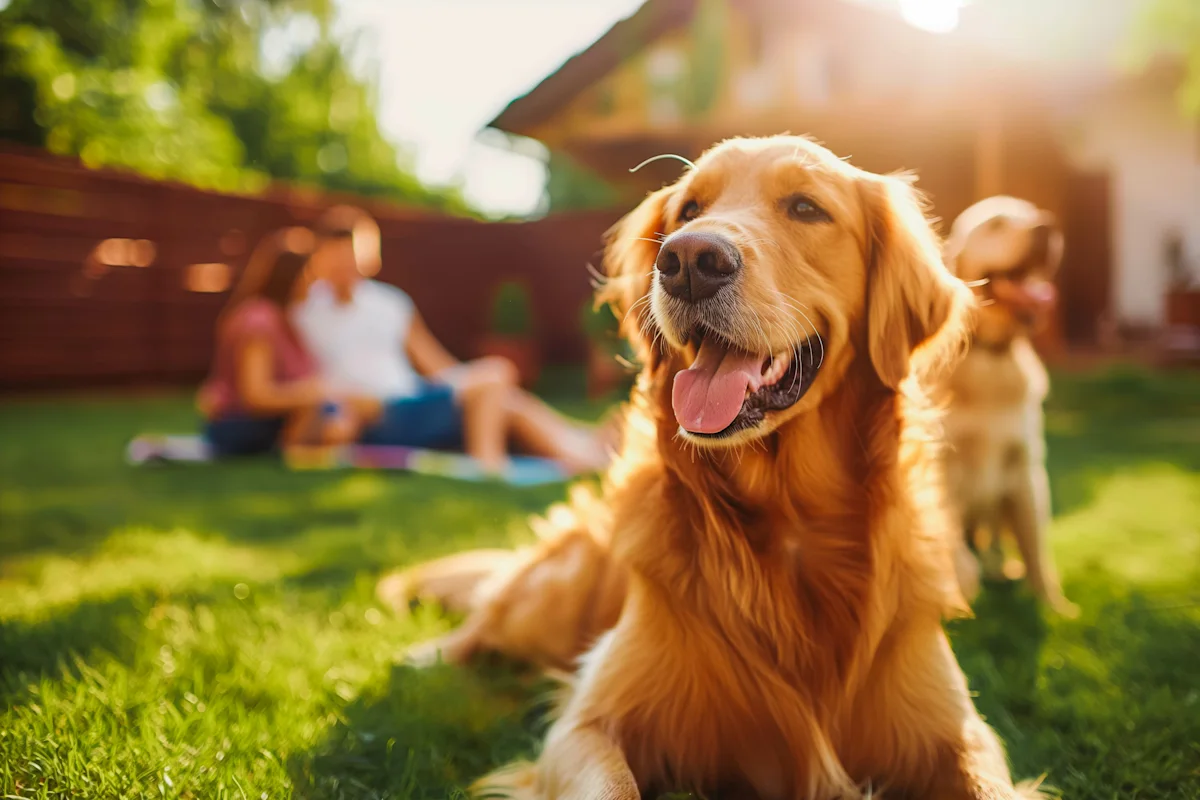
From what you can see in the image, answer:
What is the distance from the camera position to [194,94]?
24.2 m

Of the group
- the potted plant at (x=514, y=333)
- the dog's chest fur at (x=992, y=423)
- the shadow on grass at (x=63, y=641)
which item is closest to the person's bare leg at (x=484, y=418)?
the shadow on grass at (x=63, y=641)

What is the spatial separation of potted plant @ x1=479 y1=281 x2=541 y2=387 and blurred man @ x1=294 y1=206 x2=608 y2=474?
6.08 metres

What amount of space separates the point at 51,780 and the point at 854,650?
5.13 feet

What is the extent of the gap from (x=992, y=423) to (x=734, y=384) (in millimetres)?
1731

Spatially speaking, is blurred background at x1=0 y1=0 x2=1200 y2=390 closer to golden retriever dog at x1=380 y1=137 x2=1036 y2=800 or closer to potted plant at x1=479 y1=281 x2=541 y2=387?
potted plant at x1=479 y1=281 x2=541 y2=387

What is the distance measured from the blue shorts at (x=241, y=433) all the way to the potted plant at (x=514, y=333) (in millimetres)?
6624

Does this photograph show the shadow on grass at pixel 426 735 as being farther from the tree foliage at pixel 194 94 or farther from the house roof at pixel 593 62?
the tree foliage at pixel 194 94

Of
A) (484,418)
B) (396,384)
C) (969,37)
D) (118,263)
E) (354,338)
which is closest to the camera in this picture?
(484,418)

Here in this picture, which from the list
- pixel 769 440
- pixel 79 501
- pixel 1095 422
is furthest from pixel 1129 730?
pixel 1095 422

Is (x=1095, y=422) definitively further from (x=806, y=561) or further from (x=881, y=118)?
(x=806, y=561)

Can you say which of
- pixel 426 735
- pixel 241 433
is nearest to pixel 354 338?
pixel 241 433

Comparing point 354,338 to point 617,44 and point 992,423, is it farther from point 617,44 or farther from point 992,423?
point 617,44

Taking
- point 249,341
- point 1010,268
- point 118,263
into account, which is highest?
point 118,263

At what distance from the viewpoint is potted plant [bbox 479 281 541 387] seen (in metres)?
12.8
